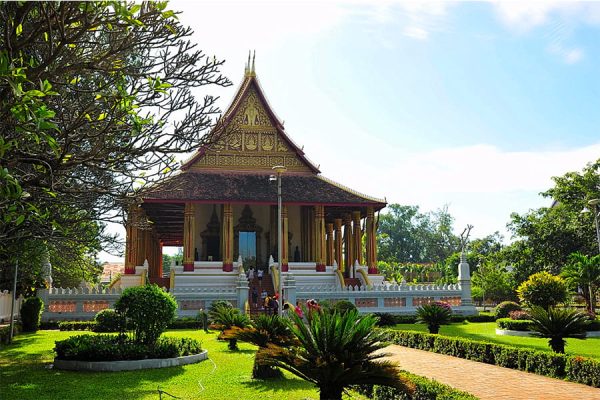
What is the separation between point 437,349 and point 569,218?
91.7 feet

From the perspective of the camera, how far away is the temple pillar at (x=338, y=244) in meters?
37.2

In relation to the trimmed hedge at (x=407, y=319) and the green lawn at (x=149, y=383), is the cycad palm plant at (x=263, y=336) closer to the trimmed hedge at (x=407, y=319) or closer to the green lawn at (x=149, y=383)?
the green lawn at (x=149, y=383)

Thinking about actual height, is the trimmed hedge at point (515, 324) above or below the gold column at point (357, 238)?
below

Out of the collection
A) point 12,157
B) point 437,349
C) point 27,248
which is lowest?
point 437,349

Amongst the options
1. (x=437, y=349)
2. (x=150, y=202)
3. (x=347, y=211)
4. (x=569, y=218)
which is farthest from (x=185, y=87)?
(x=569, y=218)

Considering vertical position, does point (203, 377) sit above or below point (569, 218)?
below

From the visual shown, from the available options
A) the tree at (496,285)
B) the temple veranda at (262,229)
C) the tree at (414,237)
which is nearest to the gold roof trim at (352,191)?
the temple veranda at (262,229)

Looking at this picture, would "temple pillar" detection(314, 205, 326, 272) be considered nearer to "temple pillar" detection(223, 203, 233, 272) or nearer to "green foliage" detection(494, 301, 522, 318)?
"temple pillar" detection(223, 203, 233, 272)

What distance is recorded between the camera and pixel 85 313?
75.1 feet

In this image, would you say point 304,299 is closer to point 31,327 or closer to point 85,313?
point 85,313

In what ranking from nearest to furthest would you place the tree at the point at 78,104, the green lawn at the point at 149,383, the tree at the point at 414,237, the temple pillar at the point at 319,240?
the tree at the point at 78,104 → the green lawn at the point at 149,383 → the temple pillar at the point at 319,240 → the tree at the point at 414,237

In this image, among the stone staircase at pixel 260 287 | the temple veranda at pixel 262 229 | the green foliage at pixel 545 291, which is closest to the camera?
the green foliage at pixel 545 291

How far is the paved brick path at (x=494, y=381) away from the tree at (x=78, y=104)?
17.0ft

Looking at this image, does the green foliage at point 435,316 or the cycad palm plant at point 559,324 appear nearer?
the cycad palm plant at point 559,324
